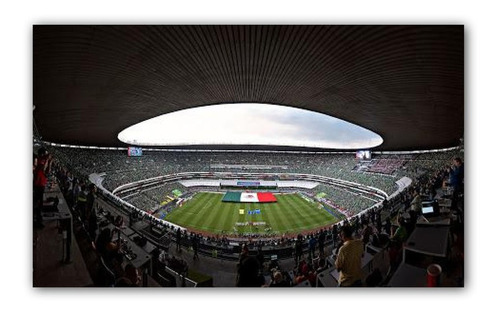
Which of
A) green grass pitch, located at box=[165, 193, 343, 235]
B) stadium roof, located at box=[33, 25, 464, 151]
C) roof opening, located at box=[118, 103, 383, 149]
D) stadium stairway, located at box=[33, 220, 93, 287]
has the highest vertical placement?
stadium roof, located at box=[33, 25, 464, 151]

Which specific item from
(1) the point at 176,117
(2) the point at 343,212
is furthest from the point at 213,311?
(1) the point at 176,117

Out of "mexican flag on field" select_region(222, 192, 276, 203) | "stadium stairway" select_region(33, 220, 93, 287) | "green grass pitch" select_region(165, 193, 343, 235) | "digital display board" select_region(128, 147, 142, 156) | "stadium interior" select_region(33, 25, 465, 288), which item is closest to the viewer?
"stadium stairway" select_region(33, 220, 93, 287)

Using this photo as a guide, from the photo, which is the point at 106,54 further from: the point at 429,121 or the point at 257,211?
the point at 429,121

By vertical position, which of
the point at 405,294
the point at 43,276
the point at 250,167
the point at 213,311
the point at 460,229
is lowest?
the point at 213,311

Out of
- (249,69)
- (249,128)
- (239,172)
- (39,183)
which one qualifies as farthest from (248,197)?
(39,183)

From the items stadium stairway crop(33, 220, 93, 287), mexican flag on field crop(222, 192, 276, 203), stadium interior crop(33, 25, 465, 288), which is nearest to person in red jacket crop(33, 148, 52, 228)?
stadium interior crop(33, 25, 465, 288)

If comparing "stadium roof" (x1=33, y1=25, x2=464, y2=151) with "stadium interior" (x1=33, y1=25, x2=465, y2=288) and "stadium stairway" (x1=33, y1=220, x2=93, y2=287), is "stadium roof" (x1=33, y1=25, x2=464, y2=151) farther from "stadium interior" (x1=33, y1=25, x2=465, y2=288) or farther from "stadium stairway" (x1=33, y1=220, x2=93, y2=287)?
"stadium stairway" (x1=33, y1=220, x2=93, y2=287)

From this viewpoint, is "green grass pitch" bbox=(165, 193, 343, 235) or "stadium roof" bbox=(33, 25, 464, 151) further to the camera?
"green grass pitch" bbox=(165, 193, 343, 235)

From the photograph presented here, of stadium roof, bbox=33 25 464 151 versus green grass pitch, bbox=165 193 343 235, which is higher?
stadium roof, bbox=33 25 464 151
